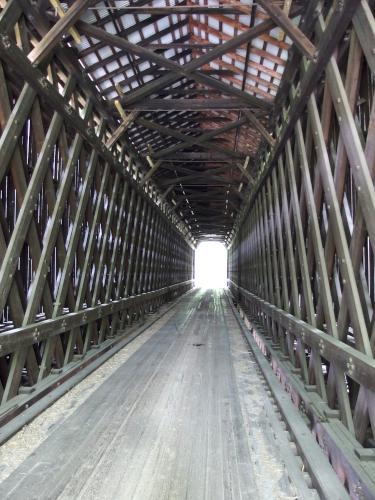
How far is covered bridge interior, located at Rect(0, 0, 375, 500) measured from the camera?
9.99ft

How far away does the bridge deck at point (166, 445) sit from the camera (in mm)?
2889

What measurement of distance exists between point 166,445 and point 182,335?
6.06m

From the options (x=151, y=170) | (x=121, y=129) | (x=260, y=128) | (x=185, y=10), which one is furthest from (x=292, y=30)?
(x=151, y=170)

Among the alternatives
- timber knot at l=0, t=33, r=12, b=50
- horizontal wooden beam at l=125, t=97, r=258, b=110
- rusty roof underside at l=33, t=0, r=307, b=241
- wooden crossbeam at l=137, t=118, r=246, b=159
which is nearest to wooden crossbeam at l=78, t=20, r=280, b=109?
rusty roof underside at l=33, t=0, r=307, b=241

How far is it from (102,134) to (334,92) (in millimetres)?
5189

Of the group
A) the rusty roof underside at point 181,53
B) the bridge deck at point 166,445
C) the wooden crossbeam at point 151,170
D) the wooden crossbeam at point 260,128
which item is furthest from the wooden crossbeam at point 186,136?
the bridge deck at point 166,445

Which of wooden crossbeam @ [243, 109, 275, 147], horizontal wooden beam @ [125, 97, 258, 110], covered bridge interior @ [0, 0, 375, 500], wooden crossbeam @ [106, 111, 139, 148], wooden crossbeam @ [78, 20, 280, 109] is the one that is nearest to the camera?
covered bridge interior @ [0, 0, 375, 500]

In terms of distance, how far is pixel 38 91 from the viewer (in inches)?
182

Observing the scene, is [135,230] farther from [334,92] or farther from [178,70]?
[334,92]

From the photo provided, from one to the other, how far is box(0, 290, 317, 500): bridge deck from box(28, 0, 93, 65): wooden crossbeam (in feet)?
13.0

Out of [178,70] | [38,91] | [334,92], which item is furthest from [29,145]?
[334,92]

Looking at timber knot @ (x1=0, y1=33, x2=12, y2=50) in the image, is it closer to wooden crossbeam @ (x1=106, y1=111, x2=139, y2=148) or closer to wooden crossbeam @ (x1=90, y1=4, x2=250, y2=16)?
wooden crossbeam @ (x1=90, y1=4, x2=250, y2=16)

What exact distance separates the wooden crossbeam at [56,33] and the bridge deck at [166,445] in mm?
3973

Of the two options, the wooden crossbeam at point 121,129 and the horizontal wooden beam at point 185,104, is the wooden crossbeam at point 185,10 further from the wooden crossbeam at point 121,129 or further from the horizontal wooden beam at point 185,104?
the wooden crossbeam at point 121,129
